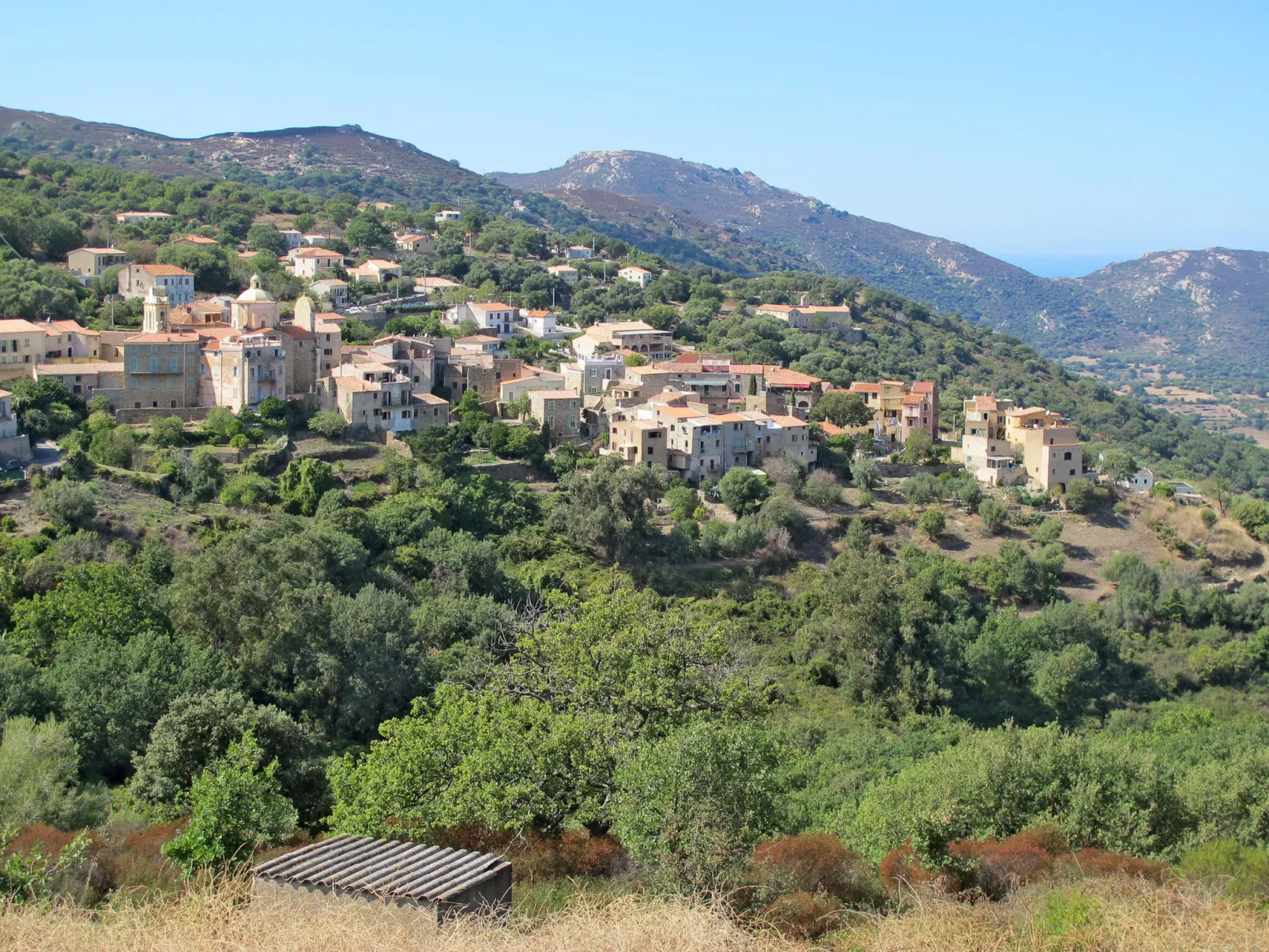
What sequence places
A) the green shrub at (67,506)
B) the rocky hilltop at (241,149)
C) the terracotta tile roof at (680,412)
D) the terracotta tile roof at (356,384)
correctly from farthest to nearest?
the rocky hilltop at (241,149) < the terracotta tile roof at (680,412) < the terracotta tile roof at (356,384) < the green shrub at (67,506)

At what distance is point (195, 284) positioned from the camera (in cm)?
5109

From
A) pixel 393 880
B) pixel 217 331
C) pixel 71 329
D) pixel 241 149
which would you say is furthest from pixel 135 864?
pixel 241 149

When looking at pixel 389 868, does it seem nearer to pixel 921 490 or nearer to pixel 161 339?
pixel 161 339

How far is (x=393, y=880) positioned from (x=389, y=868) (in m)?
0.33

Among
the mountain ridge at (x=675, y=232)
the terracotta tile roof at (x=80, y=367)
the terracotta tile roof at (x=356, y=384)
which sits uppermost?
the mountain ridge at (x=675, y=232)

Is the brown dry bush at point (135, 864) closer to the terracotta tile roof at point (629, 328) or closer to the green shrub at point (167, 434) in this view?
the green shrub at point (167, 434)

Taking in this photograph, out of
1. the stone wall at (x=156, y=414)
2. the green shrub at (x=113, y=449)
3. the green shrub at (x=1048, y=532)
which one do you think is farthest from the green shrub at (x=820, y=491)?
the green shrub at (x=113, y=449)

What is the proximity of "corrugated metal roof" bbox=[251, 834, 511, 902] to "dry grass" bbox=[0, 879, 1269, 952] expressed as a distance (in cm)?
39

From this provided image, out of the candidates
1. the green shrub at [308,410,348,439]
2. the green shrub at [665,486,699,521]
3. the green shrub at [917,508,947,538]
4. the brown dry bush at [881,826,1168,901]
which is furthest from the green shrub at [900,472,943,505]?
the brown dry bush at [881,826,1168,901]

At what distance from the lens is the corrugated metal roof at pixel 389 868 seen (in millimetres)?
11297

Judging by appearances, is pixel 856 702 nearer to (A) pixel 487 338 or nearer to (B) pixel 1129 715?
(B) pixel 1129 715

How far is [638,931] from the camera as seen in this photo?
10.5m

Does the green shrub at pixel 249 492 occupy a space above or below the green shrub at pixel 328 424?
below

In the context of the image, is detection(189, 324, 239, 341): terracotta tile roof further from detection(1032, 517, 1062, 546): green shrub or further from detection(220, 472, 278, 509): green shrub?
detection(1032, 517, 1062, 546): green shrub
